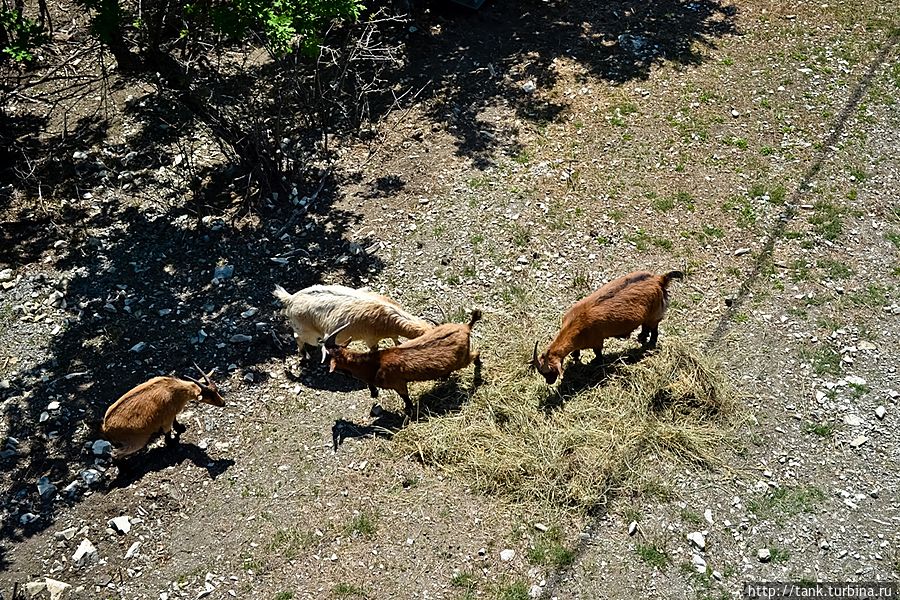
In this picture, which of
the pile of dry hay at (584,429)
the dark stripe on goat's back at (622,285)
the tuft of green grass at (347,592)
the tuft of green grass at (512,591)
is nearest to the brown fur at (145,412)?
the pile of dry hay at (584,429)

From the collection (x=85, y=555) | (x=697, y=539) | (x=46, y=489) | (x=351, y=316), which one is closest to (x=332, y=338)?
(x=351, y=316)

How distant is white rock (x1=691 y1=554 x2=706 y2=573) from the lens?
668 centimetres

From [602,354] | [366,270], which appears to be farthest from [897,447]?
[366,270]

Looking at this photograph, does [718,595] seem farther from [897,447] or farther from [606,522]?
[897,447]

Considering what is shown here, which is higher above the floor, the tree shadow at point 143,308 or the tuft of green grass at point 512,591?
the tree shadow at point 143,308

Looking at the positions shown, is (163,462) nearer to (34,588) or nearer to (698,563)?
(34,588)

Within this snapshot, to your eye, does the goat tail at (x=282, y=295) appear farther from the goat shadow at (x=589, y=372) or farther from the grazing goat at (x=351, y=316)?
the goat shadow at (x=589, y=372)

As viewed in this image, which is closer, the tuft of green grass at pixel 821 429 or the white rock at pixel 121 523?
the white rock at pixel 121 523

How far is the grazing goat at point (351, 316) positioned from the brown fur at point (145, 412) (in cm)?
133

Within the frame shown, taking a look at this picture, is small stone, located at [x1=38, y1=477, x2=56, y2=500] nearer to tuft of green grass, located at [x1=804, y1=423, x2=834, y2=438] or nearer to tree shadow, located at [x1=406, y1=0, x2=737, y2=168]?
tree shadow, located at [x1=406, y1=0, x2=737, y2=168]

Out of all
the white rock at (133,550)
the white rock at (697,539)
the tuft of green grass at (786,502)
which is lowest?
the white rock at (133,550)

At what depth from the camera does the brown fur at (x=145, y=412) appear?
7559 mm

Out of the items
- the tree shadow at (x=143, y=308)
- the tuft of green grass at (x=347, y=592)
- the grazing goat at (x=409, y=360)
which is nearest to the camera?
the tuft of green grass at (x=347, y=592)

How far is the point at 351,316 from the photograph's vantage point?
841 cm
